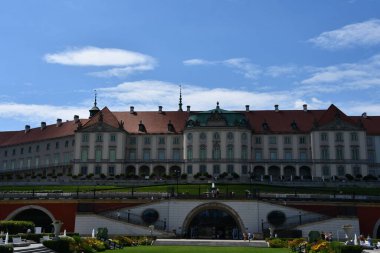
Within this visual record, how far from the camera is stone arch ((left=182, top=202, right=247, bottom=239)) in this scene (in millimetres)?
60281

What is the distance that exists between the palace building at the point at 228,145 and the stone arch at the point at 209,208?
2758cm

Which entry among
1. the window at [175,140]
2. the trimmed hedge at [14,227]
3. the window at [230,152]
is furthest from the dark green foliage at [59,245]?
the window at [175,140]

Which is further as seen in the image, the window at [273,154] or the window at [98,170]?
the window at [273,154]

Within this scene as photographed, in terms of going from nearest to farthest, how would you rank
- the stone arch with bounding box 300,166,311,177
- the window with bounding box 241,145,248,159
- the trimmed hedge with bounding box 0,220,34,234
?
the trimmed hedge with bounding box 0,220,34,234 < the window with bounding box 241,145,248,159 < the stone arch with bounding box 300,166,311,177

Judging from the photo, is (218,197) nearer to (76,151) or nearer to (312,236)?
(312,236)

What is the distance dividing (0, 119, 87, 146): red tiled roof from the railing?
1854 inches

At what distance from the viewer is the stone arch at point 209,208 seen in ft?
198

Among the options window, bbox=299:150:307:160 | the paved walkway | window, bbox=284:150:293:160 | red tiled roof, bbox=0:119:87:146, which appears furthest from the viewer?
red tiled roof, bbox=0:119:87:146

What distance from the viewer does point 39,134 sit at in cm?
11438

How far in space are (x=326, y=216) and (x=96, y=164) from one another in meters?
49.5

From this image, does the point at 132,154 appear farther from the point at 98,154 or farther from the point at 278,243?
the point at 278,243

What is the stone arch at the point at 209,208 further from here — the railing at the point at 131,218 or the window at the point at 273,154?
the window at the point at 273,154

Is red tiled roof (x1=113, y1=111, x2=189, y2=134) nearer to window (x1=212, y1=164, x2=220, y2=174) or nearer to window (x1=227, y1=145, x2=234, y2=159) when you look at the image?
window (x1=212, y1=164, x2=220, y2=174)

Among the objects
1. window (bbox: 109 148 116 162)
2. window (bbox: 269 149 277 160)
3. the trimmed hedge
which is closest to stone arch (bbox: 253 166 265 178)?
window (bbox: 269 149 277 160)
